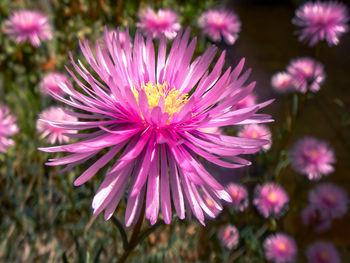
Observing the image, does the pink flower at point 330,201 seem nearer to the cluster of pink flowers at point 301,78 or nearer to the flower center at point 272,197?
the flower center at point 272,197

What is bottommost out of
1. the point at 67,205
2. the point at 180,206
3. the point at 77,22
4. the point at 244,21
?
the point at 180,206

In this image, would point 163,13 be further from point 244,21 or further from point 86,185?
point 244,21

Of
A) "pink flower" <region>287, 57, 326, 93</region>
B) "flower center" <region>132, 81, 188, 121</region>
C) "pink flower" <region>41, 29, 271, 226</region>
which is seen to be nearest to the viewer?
"pink flower" <region>41, 29, 271, 226</region>

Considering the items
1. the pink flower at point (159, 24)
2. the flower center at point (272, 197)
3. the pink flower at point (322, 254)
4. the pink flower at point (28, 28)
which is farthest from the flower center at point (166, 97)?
the pink flower at point (322, 254)

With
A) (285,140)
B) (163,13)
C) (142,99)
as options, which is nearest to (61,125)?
(142,99)

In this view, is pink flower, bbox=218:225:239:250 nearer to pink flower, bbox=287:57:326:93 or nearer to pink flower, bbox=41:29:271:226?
pink flower, bbox=287:57:326:93

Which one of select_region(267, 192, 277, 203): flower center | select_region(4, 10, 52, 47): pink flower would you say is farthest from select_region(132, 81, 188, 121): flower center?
select_region(4, 10, 52, 47): pink flower

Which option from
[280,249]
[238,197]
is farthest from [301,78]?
[280,249]
